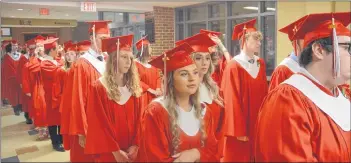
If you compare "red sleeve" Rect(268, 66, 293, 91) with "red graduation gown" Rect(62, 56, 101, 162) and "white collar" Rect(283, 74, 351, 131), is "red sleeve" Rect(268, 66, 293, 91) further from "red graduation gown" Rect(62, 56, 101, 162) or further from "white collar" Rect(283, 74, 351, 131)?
"red graduation gown" Rect(62, 56, 101, 162)

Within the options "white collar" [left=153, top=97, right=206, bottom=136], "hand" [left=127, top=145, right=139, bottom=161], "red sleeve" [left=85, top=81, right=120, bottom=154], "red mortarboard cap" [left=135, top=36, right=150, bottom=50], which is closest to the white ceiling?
"red mortarboard cap" [left=135, top=36, right=150, bottom=50]

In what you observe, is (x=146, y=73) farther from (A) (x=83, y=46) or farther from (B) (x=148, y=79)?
(A) (x=83, y=46)

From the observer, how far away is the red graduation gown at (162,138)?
116 centimetres

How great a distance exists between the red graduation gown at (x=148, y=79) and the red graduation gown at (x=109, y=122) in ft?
0.13

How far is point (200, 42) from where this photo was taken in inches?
48.8

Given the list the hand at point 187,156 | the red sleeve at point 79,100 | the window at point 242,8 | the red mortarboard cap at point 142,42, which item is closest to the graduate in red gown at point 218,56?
the window at point 242,8

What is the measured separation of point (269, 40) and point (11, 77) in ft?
3.69

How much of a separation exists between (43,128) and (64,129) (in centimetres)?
11

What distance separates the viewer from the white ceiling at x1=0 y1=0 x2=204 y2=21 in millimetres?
1340

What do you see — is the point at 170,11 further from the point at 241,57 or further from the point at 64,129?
the point at 64,129

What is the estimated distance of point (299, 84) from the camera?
3.40 feet

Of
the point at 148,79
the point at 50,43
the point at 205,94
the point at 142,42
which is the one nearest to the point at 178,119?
the point at 205,94

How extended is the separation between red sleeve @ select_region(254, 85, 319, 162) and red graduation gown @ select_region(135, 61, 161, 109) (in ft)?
1.49

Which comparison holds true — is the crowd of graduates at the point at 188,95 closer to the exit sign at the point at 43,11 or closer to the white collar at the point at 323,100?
the white collar at the point at 323,100
